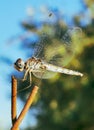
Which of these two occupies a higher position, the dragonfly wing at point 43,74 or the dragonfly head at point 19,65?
the dragonfly head at point 19,65

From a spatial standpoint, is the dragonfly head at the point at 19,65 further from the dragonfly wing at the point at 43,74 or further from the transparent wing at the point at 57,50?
the transparent wing at the point at 57,50

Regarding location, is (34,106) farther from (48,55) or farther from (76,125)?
(48,55)

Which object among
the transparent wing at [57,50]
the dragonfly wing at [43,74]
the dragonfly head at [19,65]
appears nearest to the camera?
the dragonfly head at [19,65]

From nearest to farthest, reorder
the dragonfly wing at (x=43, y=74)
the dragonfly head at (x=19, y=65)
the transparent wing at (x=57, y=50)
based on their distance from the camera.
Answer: the dragonfly head at (x=19, y=65)
the dragonfly wing at (x=43, y=74)
the transparent wing at (x=57, y=50)

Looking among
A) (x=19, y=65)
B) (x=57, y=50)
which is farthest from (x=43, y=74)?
(x=57, y=50)

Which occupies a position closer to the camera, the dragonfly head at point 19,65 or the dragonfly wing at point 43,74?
the dragonfly head at point 19,65

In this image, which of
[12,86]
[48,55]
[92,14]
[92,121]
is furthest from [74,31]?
[92,14]

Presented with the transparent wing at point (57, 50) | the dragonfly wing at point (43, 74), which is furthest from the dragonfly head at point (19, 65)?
the transparent wing at point (57, 50)

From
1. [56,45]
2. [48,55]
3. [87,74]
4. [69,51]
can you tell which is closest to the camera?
[48,55]

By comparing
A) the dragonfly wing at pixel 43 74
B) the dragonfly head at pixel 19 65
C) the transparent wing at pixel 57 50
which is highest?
the transparent wing at pixel 57 50
